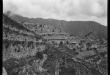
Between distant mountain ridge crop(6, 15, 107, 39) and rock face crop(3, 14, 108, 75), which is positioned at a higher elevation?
distant mountain ridge crop(6, 15, 107, 39)

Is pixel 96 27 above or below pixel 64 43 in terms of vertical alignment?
above

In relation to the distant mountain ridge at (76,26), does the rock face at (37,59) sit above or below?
below

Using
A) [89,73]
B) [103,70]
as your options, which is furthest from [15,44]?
[103,70]

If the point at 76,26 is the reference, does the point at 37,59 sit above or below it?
below

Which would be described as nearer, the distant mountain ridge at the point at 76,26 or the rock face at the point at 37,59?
the rock face at the point at 37,59

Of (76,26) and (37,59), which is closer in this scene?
(37,59)

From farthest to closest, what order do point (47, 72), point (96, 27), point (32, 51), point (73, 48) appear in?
point (96, 27)
point (73, 48)
point (32, 51)
point (47, 72)

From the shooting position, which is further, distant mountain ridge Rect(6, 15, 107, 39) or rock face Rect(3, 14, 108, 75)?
distant mountain ridge Rect(6, 15, 107, 39)

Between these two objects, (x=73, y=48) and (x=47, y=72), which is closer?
(x=47, y=72)

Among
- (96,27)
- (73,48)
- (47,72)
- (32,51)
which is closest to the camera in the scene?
(47,72)

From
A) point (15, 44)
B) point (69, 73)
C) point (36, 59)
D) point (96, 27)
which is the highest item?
point (96, 27)

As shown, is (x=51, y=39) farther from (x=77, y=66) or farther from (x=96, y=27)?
(x=96, y=27)
